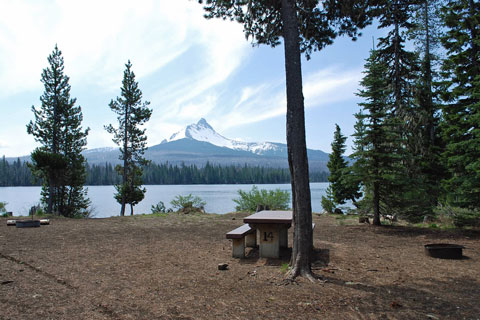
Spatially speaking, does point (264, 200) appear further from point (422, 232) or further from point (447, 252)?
point (447, 252)

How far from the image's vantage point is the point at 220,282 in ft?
15.0

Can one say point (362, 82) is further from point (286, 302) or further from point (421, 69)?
point (286, 302)

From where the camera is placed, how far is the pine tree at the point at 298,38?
4.82 metres

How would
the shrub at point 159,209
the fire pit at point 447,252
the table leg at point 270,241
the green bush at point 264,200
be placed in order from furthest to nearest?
the shrub at point 159,209, the green bush at point 264,200, the table leg at point 270,241, the fire pit at point 447,252

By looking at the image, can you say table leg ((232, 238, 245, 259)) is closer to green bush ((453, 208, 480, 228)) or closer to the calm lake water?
green bush ((453, 208, 480, 228))

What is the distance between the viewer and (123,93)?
80.9 feet

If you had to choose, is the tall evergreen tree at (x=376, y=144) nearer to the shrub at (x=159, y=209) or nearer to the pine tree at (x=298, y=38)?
the pine tree at (x=298, y=38)

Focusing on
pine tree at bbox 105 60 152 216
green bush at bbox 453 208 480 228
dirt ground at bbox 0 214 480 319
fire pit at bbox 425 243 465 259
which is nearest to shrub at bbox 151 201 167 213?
pine tree at bbox 105 60 152 216

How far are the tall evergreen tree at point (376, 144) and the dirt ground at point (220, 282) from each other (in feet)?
7.97

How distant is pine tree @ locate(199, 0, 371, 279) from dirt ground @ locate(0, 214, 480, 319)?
2.42 feet

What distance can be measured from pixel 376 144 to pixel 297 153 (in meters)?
6.25

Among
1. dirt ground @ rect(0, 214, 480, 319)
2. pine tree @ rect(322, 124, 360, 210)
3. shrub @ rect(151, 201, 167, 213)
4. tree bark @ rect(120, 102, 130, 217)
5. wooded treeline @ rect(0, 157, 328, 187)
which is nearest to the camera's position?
dirt ground @ rect(0, 214, 480, 319)

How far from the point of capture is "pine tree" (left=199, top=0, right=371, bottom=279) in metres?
4.82

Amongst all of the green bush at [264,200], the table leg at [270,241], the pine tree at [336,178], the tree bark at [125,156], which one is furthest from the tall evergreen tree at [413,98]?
the tree bark at [125,156]
